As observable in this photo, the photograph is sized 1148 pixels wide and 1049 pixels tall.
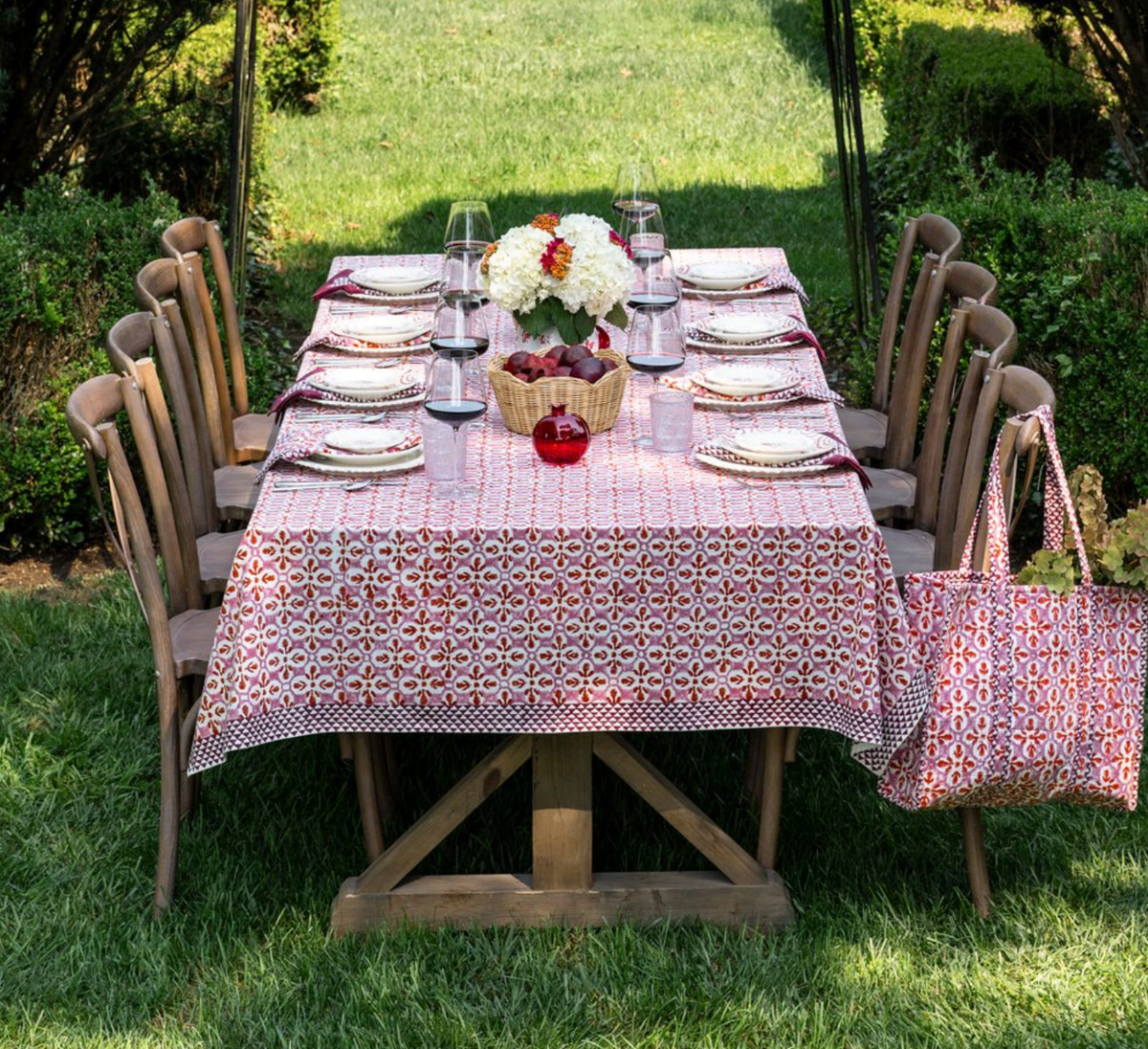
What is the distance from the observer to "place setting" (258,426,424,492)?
3584 mm

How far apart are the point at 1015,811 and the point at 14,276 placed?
355 centimetres

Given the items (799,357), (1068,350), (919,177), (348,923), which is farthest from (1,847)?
(919,177)

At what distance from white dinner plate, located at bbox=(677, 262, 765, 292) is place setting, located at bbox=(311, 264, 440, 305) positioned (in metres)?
0.79

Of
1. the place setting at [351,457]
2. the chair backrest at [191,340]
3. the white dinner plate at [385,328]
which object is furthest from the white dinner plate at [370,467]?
the white dinner plate at [385,328]

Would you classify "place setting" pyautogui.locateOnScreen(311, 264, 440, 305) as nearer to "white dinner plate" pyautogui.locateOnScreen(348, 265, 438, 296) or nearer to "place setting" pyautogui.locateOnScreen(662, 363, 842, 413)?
"white dinner plate" pyautogui.locateOnScreen(348, 265, 438, 296)

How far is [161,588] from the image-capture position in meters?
3.66

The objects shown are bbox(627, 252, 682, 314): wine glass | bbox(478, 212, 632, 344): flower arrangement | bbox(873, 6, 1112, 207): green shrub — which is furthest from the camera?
bbox(873, 6, 1112, 207): green shrub

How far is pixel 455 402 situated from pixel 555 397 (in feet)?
1.08

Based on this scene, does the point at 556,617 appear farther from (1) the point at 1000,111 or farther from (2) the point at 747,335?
(1) the point at 1000,111

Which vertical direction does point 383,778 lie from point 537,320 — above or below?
below

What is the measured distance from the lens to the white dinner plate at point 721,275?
5.15 meters

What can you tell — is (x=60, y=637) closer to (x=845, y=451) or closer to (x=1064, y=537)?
(x=845, y=451)

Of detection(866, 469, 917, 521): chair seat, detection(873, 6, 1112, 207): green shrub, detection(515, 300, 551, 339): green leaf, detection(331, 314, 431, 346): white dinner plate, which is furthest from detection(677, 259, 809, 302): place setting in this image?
detection(873, 6, 1112, 207): green shrub

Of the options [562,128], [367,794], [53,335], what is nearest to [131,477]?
[367,794]
